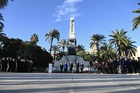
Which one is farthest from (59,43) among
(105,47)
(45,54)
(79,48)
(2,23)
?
(2,23)

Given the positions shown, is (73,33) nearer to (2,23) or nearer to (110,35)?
(110,35)

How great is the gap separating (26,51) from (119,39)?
26.6m

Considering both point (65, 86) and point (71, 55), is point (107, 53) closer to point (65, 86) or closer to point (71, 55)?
point (71, 55)

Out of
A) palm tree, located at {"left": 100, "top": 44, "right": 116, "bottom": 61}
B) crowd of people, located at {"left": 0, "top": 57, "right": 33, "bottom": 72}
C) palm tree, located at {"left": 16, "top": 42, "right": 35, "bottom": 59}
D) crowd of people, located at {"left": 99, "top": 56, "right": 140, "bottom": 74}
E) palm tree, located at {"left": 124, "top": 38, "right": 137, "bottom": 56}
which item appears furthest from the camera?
palm tree, located at {"left": 100, "top": 44, "right": 116, "bottom": 61}

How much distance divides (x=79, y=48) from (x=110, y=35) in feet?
110

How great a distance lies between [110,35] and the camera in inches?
2692

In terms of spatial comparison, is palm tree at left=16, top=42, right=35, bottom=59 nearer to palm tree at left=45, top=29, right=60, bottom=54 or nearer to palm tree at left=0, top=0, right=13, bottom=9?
palm tree at left=45, top=29, right=60, bottom=54

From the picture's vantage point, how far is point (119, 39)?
66.1 meters

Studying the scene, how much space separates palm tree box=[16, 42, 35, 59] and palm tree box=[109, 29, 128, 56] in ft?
76.7

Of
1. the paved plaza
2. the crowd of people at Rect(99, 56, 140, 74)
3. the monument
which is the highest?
the monument

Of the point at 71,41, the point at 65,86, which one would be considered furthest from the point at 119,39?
the point at 65,86

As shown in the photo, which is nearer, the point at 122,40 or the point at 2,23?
the point at 2,23

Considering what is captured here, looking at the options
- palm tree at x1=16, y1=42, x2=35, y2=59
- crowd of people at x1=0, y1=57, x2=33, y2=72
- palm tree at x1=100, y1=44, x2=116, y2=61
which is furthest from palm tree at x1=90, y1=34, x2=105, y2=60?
crowd of people at x1=0, y1=57, x2=33, y2=72

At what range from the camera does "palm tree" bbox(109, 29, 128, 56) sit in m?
65.8
